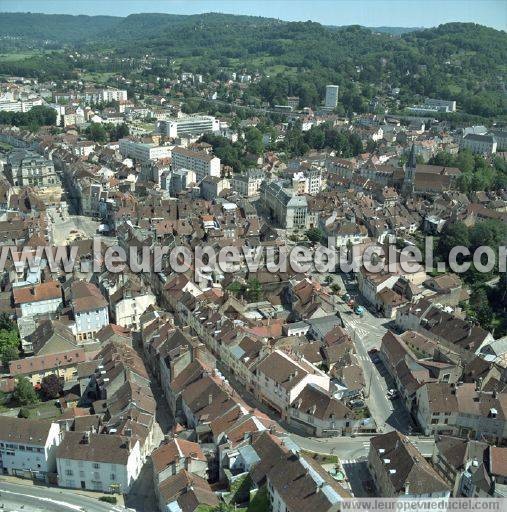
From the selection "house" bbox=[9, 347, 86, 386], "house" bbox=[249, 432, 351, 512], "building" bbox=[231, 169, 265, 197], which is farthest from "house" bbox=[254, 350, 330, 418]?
"building" bbox=[231, 169, 265, 197]

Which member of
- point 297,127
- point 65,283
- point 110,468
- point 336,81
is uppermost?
point 336,81

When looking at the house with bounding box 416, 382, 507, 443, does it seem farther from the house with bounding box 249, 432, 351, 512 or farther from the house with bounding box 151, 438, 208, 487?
the house with bounding box 151, 438, 208, 487

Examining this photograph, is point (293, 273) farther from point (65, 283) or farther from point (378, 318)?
point (65, 283)

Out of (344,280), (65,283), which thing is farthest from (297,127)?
(65,283)

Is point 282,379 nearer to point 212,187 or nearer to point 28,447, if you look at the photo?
point 28,447

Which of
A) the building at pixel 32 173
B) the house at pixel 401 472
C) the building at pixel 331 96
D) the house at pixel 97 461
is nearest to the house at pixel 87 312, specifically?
the house at pixel 97 461

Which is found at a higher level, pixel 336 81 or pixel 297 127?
pixel 336 81

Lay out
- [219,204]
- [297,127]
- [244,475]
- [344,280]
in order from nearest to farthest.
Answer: [244,475] < [344,280] < [219,204] < [297,127]
